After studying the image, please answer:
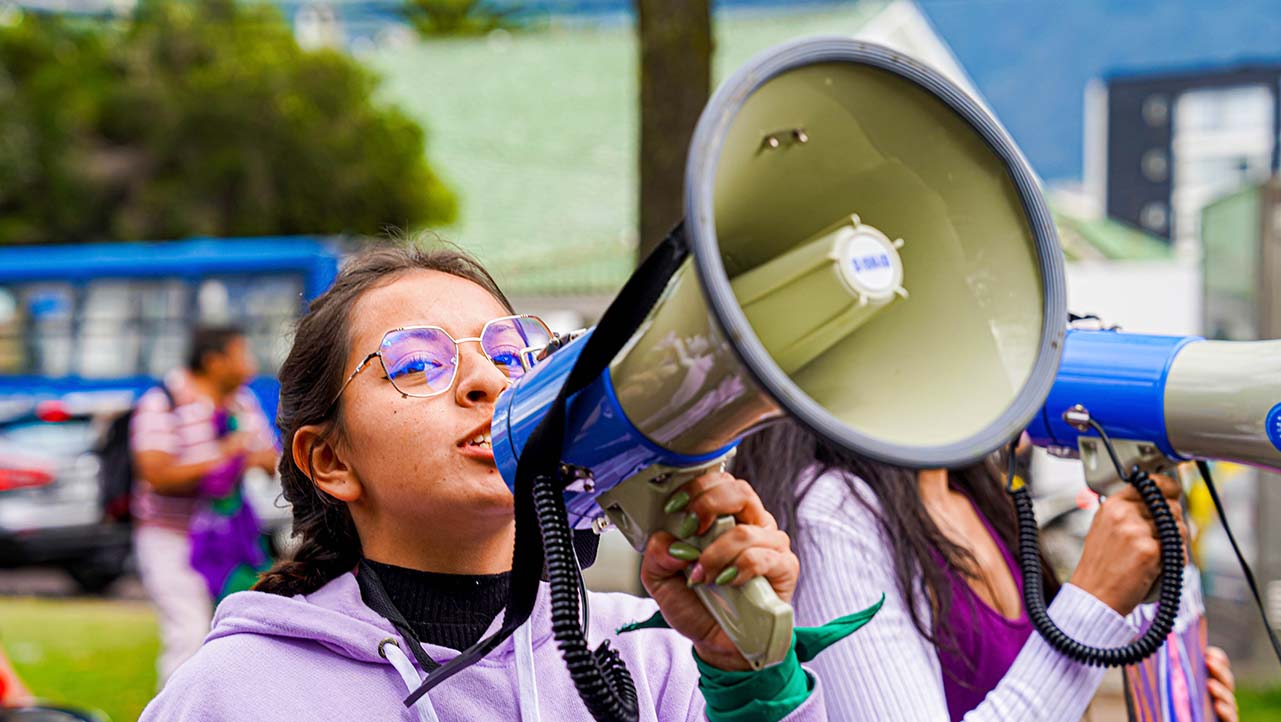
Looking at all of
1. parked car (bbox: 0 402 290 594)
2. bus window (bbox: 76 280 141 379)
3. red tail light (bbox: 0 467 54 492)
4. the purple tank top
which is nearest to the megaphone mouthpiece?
the purple tank top

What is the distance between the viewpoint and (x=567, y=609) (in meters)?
1.38

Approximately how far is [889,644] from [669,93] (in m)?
2.36

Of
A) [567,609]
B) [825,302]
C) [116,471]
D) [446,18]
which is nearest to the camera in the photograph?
[825,302]

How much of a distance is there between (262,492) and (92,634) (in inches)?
80.3

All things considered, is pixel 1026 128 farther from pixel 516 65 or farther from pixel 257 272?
pixel 257 272

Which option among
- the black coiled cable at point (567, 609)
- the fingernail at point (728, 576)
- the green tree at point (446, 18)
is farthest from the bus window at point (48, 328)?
the green tree at point (446, 18)

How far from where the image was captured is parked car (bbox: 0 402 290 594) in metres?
11.0

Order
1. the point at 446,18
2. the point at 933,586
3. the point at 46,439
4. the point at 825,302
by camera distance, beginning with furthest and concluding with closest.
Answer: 1. the point at 446,18
2. the point at 46,439
3. the point at 933,586
4. the point at 825,302

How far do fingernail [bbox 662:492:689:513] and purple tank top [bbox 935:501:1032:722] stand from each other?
0.91m

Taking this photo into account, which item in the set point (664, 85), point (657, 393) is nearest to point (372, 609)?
point (657, 393)

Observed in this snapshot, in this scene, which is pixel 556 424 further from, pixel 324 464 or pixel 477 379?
pixel 324 464

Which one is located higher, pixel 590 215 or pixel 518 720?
pixel 518 720

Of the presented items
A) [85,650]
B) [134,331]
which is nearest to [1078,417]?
[85,650]

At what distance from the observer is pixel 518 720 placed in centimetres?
172
